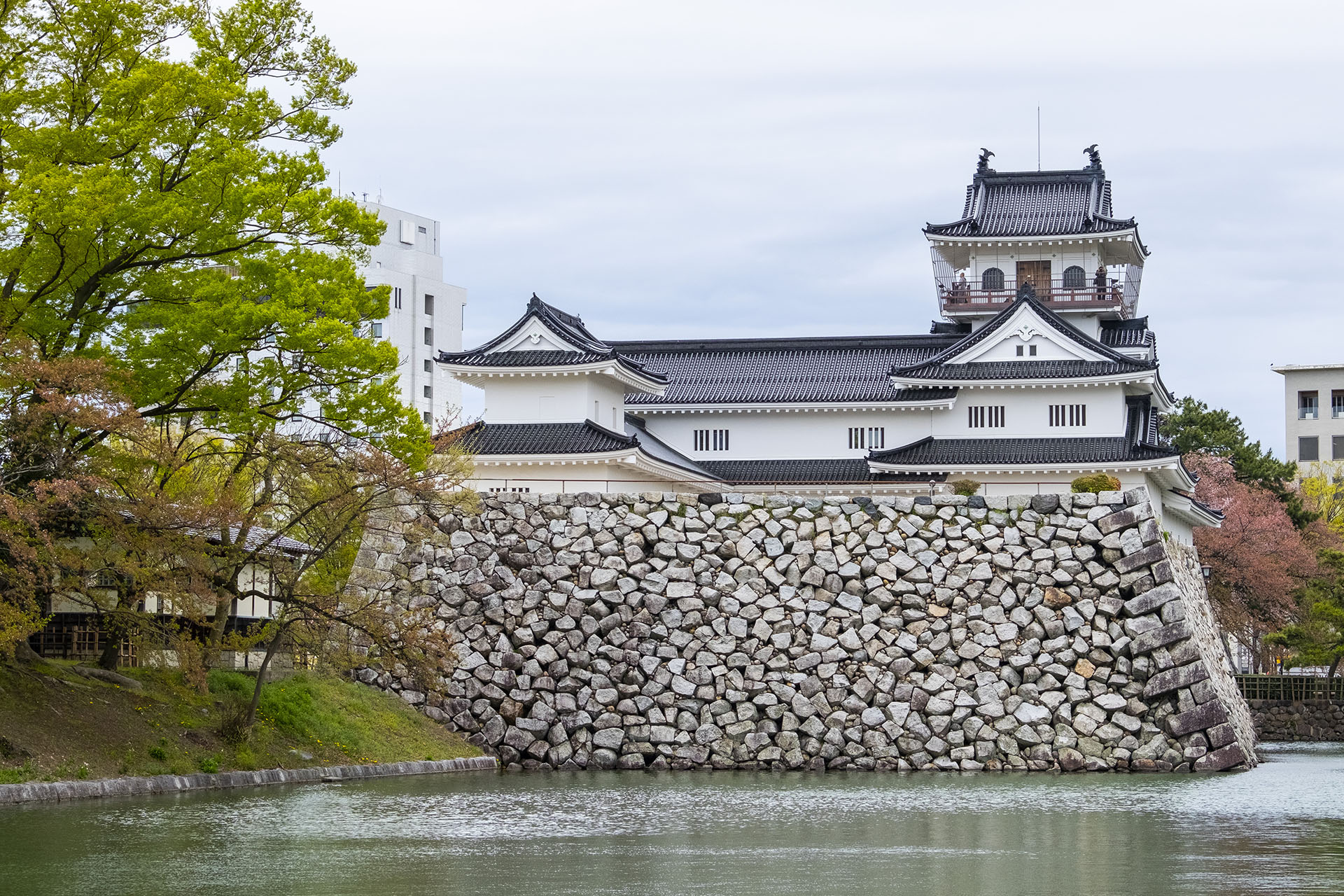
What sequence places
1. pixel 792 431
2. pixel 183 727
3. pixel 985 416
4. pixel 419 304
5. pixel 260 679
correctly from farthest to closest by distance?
pixel 419 304, pixel 792 431, pixel 985 416, pixel 260 679, pixel 183 727

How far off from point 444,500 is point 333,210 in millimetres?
4737

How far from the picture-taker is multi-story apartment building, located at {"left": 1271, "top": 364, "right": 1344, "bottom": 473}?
245ft

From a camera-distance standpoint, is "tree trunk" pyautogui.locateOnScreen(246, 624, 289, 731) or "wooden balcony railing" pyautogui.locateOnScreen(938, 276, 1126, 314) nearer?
"tree trunk" pyautogui.locateOnScreen(246, 624, 289, 731)

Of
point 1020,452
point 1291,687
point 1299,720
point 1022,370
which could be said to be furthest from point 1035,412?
point 1299,720

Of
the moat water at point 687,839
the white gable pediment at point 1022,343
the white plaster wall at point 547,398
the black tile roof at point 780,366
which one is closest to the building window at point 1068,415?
the white gable pediment at point 1022,343

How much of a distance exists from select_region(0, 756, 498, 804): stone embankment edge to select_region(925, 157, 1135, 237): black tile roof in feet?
75.5

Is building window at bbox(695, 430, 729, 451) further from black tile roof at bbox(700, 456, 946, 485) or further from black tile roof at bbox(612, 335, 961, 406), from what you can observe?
black tile roof at bbox(612, 335, 961, 406)

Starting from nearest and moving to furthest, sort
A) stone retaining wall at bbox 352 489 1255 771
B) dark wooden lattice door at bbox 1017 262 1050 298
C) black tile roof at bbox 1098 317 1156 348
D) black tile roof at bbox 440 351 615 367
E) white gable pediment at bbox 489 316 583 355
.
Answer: stone retaining wall at bbox 352 489 1255 771 < black tile roof at bbox 440 351 615 367 < white gable pediment at bbox 489 316 583 355 < black tile roof at bbox 1098 317 1156 348 < dark wooden lattice door at bbox 1017 262 1050 298

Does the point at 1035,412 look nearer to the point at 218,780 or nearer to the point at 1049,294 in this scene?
the point at 1049,294

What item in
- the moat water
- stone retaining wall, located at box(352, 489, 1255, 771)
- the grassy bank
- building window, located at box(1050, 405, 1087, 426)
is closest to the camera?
the moat water

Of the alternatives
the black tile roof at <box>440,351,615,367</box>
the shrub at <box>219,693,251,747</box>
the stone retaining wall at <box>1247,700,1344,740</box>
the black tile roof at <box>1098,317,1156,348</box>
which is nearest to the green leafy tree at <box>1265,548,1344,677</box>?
the stone retaining wall at <box>1247,700,1344,740</box>

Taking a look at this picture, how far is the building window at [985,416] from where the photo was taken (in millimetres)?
36969

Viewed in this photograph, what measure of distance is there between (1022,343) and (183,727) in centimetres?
2248

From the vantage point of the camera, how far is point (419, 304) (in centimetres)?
6359
